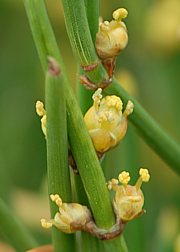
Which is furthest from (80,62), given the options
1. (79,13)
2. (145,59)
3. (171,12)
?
(145,59)

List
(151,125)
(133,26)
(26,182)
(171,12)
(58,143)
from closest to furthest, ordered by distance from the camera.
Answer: (58,143) < (151,125) < (171,12) < (133,26) < (26,182)

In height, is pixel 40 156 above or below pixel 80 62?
below

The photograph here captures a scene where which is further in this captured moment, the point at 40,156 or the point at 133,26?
the point at 40,156

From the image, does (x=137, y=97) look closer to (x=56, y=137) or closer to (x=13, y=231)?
(x=13, y=231)

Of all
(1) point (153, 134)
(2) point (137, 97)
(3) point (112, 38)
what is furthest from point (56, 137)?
(2) point (137, 97)

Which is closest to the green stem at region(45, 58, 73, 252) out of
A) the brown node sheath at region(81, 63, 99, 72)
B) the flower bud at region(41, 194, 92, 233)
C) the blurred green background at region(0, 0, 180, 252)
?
the flower bud at region(41, 194, 92, 233)

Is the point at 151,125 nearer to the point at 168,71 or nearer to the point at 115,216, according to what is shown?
the point at 115,216

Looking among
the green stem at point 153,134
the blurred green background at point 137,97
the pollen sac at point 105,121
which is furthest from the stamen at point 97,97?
the blurred green background at point 137,97

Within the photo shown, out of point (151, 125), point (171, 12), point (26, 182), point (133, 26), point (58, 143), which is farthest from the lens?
point (26, 182)
